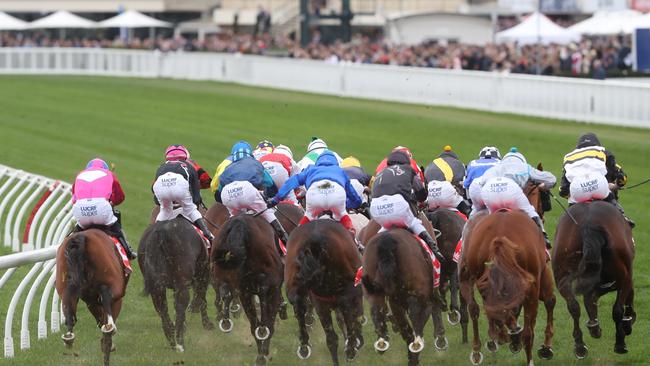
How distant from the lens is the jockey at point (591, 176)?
11.8 m

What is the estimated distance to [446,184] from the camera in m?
13.2

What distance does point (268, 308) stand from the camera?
1199 centimetres

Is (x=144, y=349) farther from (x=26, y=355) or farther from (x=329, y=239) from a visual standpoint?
(x=329, y=239)

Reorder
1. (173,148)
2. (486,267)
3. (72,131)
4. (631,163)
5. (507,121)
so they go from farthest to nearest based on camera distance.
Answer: (72,131)
(507,121)
(631,163)
(173,148)
(486,267)

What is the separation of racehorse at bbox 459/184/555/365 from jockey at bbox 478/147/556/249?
143 millimetres

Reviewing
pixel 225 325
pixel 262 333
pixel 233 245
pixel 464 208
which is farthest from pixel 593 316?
pixel 225 325

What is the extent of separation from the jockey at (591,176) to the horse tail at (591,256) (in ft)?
1.70

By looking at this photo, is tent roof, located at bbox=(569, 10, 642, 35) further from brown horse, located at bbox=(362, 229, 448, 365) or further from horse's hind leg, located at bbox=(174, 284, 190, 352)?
brown horse, located at bbox=(362, 229, 448, 365)

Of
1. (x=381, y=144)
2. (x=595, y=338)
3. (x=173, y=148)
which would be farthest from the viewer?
(x=381, y=144)

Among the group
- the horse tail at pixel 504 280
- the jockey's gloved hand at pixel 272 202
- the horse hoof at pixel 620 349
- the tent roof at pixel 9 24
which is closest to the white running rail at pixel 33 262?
the jockey's gloved hand at pixel 272 202

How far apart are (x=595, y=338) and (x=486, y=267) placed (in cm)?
163

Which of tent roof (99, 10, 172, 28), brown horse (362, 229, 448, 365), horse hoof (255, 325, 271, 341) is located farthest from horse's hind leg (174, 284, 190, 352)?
tent roof (99, 10, 172, 28)

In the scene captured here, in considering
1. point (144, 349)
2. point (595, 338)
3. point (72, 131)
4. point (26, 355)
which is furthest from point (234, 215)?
point (72, 131)

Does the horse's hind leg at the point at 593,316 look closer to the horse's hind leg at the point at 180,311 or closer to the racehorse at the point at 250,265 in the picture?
the racehorse at the point at 250,265
